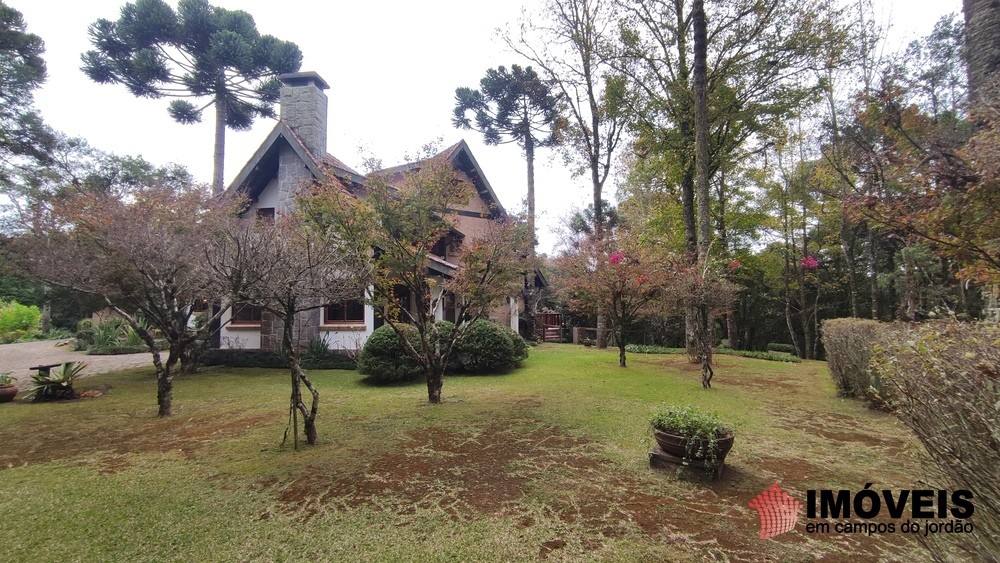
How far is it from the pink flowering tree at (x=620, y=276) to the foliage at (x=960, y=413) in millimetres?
8925

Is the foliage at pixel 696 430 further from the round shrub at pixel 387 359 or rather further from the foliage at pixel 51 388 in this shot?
the foliage at pixel 51 388

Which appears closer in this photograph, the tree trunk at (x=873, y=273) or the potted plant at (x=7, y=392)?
the potted plant at (x=7, y=392)

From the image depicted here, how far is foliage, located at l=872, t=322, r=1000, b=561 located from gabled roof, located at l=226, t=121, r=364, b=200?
36.7ft

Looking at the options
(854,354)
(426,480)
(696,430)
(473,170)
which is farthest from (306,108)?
(854,354)

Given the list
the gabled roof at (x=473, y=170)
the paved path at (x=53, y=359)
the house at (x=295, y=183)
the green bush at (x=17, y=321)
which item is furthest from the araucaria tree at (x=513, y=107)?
the green bush at (x=17, y=321)

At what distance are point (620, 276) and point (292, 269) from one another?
862 cm

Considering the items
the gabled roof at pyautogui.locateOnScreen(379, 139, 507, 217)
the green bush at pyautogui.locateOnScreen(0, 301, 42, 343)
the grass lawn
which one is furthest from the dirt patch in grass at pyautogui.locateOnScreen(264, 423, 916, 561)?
the green bush at pyautogui.locateOnScreen(0, 301, 42, 343)

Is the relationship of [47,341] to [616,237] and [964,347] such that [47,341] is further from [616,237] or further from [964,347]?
[964,347]

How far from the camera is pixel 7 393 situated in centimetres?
770

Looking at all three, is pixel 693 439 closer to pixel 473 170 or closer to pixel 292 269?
pixel 292 269

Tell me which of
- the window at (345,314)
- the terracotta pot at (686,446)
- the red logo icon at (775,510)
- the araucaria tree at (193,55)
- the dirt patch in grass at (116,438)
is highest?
the araucaria tree at (193,55)

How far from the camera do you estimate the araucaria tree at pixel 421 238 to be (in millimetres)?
6152

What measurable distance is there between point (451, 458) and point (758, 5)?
14.5 metres

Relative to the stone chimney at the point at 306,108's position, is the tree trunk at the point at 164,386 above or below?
below
